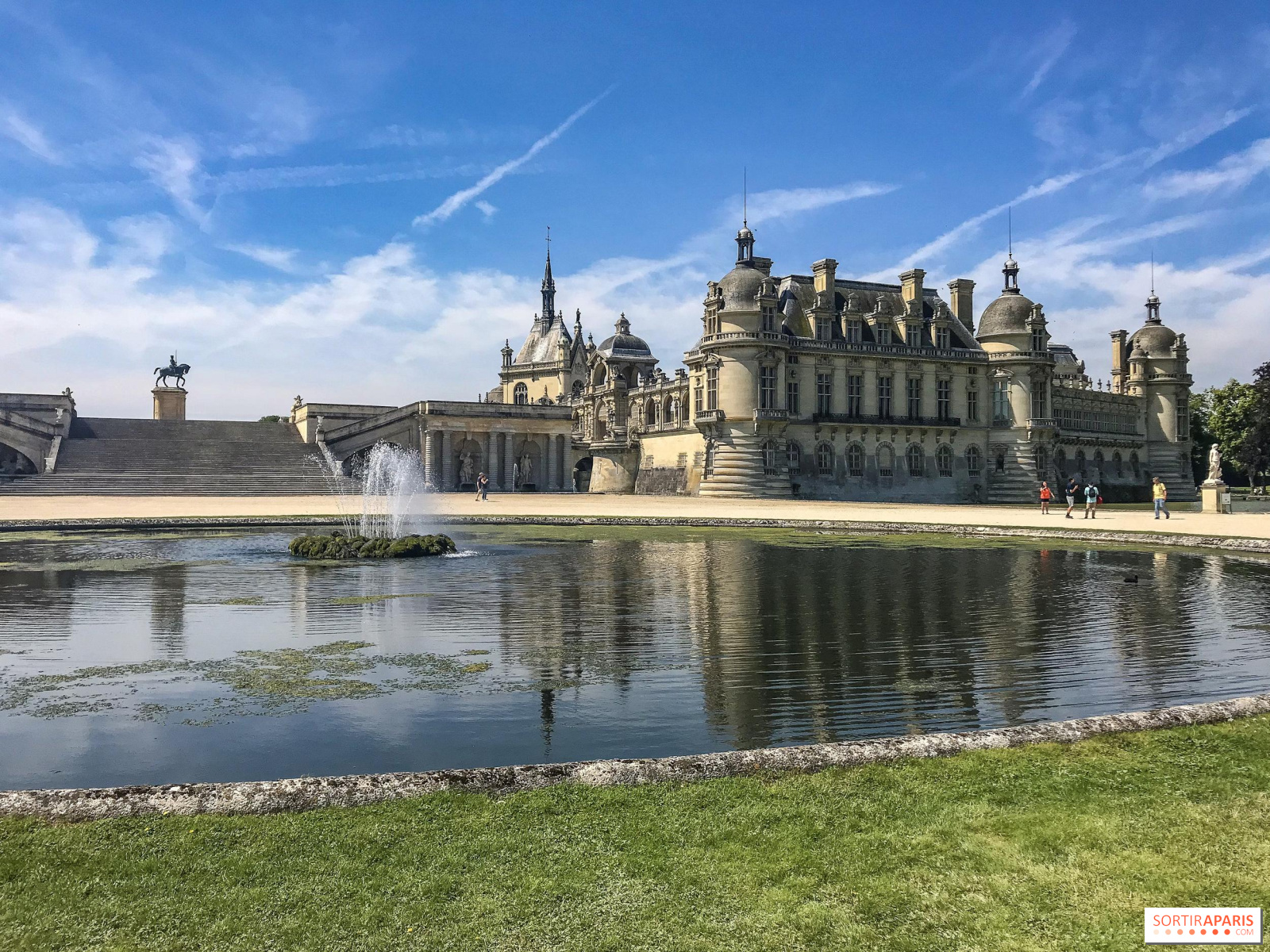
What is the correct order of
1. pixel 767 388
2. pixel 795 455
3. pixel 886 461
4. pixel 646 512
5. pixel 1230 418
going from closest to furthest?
pixel 646 512 → pixel 767 388 → pixel 795 455 → pixel 886 461 → pixel 1230 418

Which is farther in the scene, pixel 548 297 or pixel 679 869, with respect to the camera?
pixel 548 297

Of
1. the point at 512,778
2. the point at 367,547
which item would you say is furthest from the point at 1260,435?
the point at 512,778

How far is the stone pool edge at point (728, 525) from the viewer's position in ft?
Answer: 98.7

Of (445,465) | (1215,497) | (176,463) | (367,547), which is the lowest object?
(367,547)

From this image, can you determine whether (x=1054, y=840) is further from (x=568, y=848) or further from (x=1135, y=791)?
(x=568, y=848)

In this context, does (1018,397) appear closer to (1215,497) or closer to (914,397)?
(914,397)

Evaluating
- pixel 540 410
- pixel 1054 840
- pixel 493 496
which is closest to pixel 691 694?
pixel 1054 840

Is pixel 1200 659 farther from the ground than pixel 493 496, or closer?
closer

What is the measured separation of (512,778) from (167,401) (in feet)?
258

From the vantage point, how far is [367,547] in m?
25.8

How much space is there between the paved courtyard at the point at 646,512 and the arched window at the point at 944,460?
16268mm

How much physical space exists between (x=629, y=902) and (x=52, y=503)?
4794 centimetres

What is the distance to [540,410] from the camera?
7850cm

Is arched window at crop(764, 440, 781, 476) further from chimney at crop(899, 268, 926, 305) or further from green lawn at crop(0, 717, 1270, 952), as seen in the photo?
green lawn at crop(0, 717, 1270, 952)
